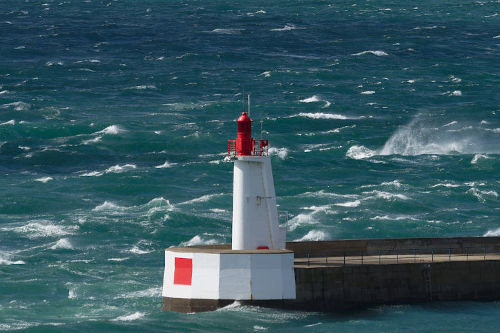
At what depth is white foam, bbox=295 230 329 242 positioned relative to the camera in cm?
7838

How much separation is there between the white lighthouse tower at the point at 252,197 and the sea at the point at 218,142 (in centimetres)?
348

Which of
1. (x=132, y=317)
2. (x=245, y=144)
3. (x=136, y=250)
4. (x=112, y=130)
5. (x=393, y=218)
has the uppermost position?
(x=112, y=130)

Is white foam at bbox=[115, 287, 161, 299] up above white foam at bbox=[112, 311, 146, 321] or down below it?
above

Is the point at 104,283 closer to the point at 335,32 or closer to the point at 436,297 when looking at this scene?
the point at 436,297

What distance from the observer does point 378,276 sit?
61156 mm

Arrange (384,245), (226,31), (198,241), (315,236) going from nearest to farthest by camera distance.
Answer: (384,245) → (198,241) → (315,236) → (226,31)

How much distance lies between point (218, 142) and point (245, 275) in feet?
Answer: 168

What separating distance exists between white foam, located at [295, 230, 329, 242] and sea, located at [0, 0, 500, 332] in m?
0.26

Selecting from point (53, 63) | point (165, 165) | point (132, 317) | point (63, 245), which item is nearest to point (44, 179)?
point (165, 165)

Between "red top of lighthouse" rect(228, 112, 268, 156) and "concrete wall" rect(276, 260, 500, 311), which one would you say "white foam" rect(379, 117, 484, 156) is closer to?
"concrete wall" rect(276, 260, 500, 311)

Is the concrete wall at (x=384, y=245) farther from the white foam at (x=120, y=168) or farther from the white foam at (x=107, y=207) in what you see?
the white foam at (x=120, y=168)

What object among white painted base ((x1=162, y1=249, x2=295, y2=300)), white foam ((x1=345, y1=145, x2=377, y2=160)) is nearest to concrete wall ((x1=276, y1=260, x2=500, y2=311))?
white painted base ((x1=162, y1=249, x2=295, y2=300))

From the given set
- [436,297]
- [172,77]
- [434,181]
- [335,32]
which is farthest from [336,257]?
[335,32]

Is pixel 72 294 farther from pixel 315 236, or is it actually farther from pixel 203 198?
pixel 203 198
